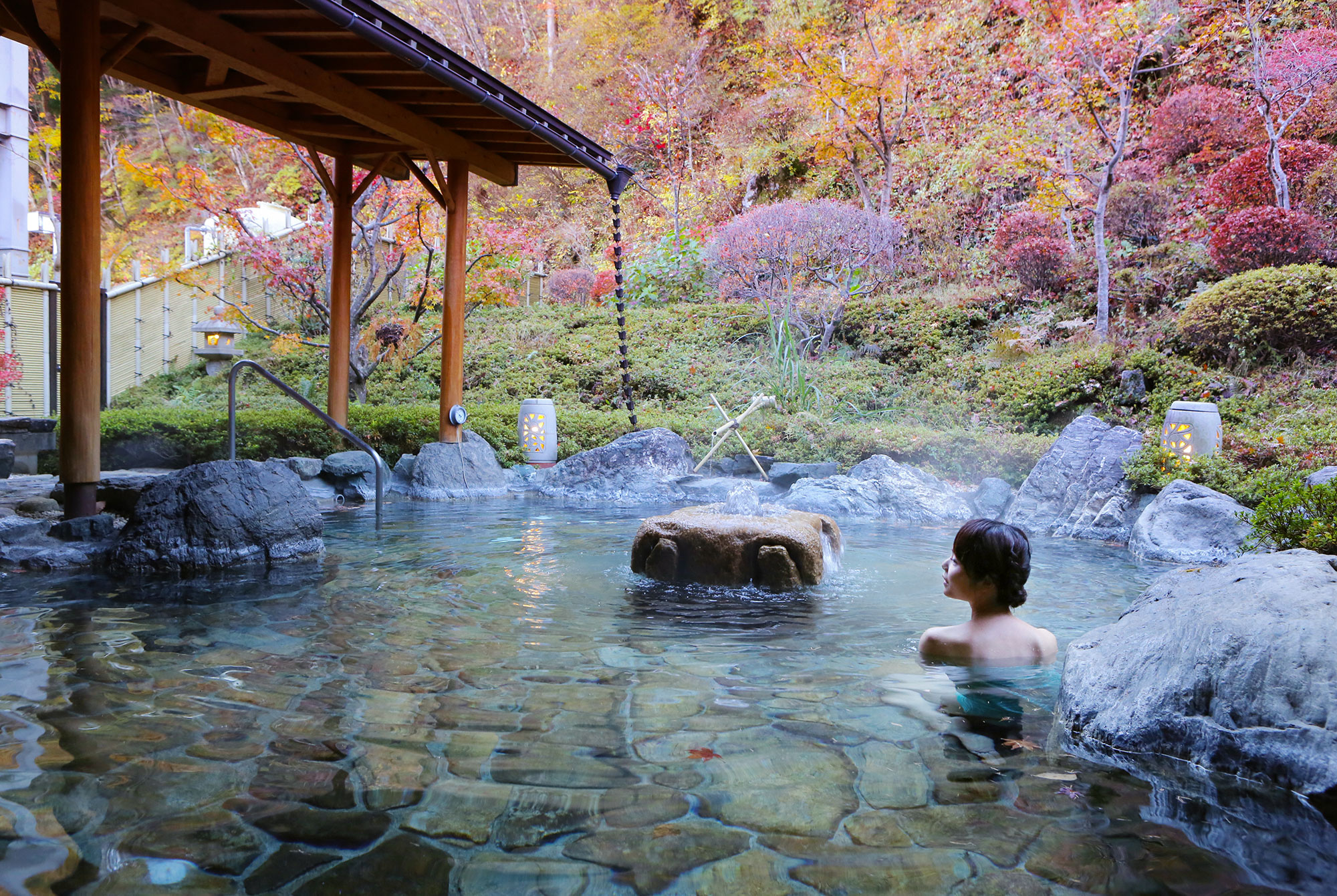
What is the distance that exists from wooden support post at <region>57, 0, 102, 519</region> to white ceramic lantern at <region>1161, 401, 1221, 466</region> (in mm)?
8209

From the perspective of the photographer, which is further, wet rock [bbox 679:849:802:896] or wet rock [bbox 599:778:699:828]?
wet rock [bbox 599:778:699:828]

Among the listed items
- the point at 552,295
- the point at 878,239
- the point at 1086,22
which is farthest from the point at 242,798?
the point at 552,295

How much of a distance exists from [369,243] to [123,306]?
648 cm

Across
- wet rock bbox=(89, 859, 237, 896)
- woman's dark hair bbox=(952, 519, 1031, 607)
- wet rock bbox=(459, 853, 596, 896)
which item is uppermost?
woman's dark hair bbox=(952, 519, 1031, 607)

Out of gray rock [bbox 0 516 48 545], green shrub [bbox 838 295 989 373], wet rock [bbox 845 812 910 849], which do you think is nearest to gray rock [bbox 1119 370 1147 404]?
green shrub [bbox 838 295 989 373]

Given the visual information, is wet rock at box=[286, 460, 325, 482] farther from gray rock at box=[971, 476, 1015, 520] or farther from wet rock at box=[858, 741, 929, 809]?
wet rock at box=[858, 741, 929, 809]

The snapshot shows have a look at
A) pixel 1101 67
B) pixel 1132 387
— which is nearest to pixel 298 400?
pixel 1132 387

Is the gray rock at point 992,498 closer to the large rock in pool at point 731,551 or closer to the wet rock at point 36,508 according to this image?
the large rock in pool at point 731,551

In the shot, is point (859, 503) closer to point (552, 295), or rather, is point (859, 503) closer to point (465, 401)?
point (465, 401)

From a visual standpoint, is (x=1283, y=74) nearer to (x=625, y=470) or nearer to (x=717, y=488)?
(x=717, y=488)

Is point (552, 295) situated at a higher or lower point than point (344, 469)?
higher

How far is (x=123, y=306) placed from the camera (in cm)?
1463

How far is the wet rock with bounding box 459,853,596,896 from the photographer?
5.56ft

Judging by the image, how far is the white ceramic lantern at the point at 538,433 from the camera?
10.3 m
